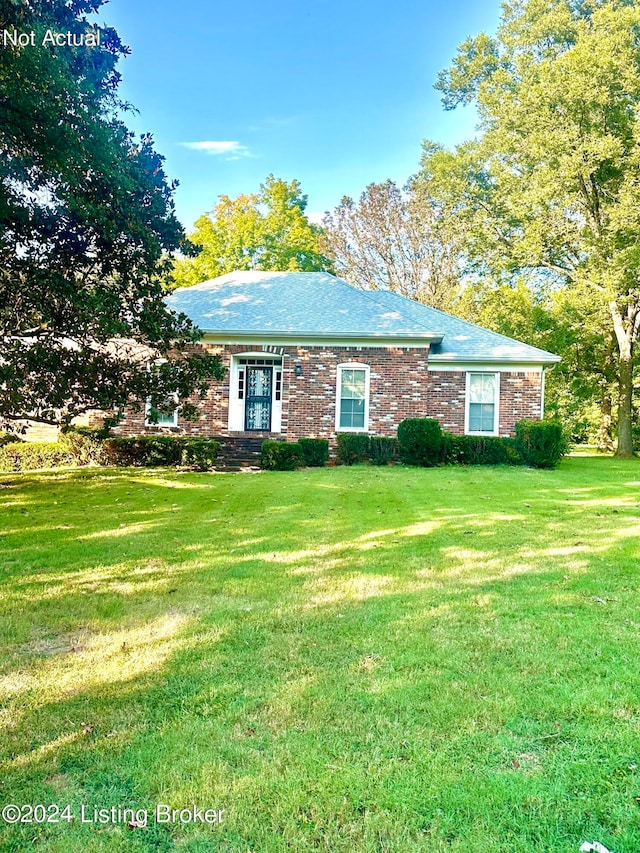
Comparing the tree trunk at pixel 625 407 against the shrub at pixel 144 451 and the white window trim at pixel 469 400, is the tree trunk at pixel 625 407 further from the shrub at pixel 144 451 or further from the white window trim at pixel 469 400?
the shrub at pixel 144 451

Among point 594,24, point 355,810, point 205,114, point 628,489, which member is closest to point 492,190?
point 594,24

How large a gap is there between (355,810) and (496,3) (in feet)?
94.5

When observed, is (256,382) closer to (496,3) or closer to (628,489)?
(628,489)

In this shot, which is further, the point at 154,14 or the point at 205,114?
the point at 205,114

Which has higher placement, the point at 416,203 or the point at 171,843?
the point at 416,203

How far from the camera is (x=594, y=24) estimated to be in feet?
62.2

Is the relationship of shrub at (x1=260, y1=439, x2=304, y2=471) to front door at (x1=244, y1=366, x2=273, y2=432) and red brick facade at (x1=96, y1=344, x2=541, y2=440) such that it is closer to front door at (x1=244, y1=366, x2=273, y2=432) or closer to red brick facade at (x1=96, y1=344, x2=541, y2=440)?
red brick facade at (x1=96, y1=344, x2=541, y2=440)

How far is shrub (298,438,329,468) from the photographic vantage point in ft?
46.0

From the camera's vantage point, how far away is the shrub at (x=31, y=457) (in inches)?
565

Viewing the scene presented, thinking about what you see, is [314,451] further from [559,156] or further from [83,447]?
[559,156]

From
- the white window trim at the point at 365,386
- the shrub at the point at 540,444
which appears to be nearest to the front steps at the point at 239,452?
the white window trim at the point at 365,386

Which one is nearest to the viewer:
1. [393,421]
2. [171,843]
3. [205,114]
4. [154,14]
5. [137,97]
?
[171,843]

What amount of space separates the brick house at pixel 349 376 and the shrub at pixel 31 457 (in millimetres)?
2188

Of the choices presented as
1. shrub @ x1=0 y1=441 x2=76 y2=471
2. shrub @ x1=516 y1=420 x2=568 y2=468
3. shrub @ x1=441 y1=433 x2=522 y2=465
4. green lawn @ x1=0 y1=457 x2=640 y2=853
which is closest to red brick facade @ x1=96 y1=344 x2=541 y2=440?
shrub @ x1=441 y1=433 x2=522 y2=465
